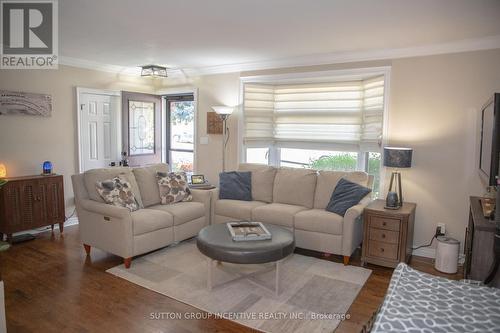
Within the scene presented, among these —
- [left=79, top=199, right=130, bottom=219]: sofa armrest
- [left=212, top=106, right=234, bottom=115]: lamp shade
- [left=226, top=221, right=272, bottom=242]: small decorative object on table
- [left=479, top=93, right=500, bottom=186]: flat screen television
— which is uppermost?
[left=212, top=106, right=234, bottom=115]: lamp shade

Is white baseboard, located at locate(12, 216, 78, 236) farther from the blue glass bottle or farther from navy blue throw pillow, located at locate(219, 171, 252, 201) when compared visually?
navy blue throw pillow, located at locate(219, 171, 252, 201)

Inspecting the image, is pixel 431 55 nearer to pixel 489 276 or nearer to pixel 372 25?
pixel 372 25

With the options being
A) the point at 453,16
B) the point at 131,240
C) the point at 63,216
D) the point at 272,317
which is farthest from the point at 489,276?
the point at 63,216

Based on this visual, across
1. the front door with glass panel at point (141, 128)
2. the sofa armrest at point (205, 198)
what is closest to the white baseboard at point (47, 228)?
the front door with glass panel at point (141, 128)

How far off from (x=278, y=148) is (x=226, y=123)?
0.94 metres

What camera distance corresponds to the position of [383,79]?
4176 mm

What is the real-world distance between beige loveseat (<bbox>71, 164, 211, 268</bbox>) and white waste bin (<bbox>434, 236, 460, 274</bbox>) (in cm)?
280

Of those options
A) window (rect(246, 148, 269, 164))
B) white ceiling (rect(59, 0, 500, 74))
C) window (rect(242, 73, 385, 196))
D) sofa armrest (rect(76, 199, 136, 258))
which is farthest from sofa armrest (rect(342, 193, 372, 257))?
sofa armrest (rect(76, 199, 136, 258))

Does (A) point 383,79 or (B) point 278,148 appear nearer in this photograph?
(A) point 383,79

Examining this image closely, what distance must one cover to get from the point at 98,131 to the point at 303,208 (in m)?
3.51

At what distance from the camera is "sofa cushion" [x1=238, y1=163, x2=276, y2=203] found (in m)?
4.69

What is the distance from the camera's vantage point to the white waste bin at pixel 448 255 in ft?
11.5

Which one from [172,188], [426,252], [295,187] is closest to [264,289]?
[295,187]

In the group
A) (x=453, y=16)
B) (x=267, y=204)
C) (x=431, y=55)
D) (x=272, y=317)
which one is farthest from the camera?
(x=267, y=204)
